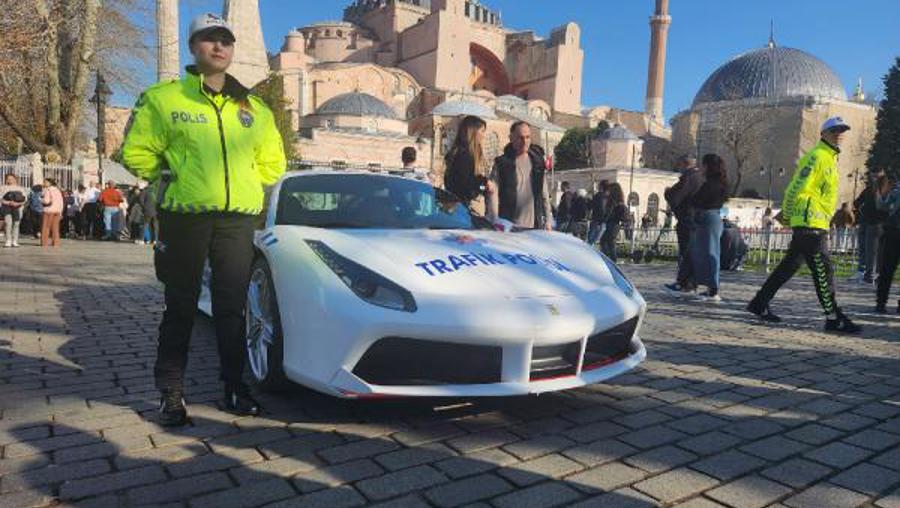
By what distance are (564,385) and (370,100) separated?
6295 cm

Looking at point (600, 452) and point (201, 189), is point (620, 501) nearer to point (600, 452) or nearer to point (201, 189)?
point (600, 452)

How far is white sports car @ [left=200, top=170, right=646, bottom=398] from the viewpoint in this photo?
2.87 m

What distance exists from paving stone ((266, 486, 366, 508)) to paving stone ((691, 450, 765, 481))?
4.63 feet

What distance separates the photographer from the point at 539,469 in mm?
2615

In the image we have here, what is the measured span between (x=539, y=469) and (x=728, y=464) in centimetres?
82

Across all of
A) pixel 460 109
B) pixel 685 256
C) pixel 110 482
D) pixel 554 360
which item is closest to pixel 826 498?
pixel 554 360

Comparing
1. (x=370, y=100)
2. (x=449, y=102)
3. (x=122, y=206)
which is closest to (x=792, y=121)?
(x=449, y=102)

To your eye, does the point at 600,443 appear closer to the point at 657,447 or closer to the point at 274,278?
the point at 657,447

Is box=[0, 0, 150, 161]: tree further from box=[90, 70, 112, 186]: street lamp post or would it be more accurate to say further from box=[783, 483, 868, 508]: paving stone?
box=[783, 483, 868, 508]: paving stone

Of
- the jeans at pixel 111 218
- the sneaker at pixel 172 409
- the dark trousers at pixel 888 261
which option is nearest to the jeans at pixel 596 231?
the dark trousers at pixel 888 261

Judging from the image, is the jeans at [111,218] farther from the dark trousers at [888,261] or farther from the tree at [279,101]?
the tree at [279,101]

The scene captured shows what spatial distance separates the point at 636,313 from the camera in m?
3.51

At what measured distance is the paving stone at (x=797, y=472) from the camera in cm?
255

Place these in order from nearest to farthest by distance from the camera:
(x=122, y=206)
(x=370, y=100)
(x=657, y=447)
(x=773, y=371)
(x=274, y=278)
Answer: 1. (x=657, y=447)
2. (x=274, y=278)
3. (x=773, y=371)
4. (x=122, y=206)
5. (x=370, y=100)
